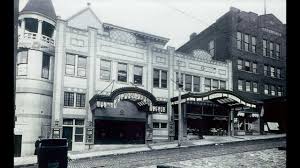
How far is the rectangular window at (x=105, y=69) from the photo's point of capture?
84.6 feet

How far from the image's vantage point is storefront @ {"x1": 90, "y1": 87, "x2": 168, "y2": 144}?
23391mm

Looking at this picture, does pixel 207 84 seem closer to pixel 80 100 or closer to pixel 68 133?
pixel 80 100

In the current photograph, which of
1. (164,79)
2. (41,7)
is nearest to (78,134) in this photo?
(164,79)

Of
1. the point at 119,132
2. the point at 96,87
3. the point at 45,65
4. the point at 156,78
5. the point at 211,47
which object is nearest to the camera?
the point at 45,65

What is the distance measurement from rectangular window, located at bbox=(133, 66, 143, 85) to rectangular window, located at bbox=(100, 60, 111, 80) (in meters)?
2.78

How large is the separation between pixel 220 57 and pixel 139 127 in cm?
1559

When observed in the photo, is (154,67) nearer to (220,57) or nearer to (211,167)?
(220,57)

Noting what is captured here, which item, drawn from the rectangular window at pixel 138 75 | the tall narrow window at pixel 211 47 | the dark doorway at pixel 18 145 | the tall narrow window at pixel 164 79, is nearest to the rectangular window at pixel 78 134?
the dark doorway at pixel 18 145

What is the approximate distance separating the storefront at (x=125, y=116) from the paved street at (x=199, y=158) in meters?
5.73

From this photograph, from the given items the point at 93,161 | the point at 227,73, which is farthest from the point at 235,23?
the point at 93,161

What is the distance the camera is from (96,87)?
25.2 metres

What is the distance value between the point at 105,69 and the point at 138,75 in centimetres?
360

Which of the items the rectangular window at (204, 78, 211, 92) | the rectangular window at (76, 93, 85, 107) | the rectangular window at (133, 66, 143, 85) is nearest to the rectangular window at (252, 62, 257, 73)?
the rectangular window at (204, 78, 211, 92)
